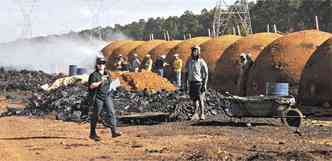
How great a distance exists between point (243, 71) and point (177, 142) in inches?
342

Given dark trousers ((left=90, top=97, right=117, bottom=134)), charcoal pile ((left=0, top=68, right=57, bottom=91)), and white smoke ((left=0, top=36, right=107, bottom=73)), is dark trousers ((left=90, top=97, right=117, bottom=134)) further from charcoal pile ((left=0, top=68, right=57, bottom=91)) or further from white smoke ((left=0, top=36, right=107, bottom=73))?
white smoke ((left=0, top=36, right=107, bottom=73))

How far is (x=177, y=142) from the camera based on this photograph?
42.7 feet

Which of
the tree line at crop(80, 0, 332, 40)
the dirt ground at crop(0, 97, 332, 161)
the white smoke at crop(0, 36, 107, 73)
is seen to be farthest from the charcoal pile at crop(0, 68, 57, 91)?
the tree line at crop(80, 0, 332, 40)

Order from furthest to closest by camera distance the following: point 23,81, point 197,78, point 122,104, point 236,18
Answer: point 236,18 < point 23,81 < point 122,104 < point 197,78

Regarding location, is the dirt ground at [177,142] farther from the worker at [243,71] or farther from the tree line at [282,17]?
A: the tree line at [282,17]

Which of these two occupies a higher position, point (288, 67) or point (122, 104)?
point (288, 67)

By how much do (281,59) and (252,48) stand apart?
4258 mm

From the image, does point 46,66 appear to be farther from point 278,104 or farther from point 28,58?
point 278,104

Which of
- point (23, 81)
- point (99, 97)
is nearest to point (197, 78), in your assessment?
point (99, 97)

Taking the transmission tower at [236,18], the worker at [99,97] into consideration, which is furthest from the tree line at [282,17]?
the worker at [99,97]

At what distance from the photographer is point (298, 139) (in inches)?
517

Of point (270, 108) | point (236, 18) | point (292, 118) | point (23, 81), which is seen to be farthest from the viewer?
point (236, 18)

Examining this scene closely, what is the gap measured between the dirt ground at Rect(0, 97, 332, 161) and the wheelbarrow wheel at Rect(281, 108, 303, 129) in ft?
0.62

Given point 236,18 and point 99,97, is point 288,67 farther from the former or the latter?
point 236,18
